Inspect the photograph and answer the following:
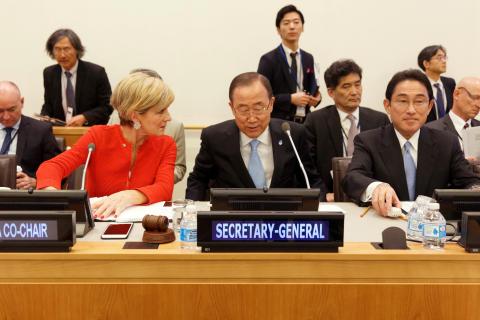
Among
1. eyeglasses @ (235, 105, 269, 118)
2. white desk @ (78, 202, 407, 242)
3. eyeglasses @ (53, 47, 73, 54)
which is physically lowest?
white desk @ (78, 202, 407, 242)

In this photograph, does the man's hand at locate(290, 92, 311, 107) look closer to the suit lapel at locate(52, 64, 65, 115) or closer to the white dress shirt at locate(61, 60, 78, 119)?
the white dress shirt at locate(61, 60, 78, 119)

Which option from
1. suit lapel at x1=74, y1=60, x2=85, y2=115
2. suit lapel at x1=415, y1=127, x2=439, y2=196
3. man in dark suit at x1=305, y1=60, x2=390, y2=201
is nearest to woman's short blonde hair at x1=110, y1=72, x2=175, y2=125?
suit lapel at x1=415, y1=127, x2=439, y2=196

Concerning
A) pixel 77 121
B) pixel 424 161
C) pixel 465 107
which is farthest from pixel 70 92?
pixel 424 161

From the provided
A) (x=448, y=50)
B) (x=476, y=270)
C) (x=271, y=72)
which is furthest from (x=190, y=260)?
(x=448, y=50)

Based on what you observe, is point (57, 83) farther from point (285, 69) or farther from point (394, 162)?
point (394, 162)

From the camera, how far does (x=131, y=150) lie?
2.41 metres

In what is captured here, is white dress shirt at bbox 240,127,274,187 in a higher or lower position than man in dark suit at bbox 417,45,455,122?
lower

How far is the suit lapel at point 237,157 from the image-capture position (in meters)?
2.47

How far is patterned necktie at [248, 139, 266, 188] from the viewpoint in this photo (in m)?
2.50

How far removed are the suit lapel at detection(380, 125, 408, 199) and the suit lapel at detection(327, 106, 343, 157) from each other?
103 cm

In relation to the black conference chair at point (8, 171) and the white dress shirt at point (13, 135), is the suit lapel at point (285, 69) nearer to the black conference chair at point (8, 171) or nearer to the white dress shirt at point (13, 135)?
the white dress shirt at point (13, 135)
